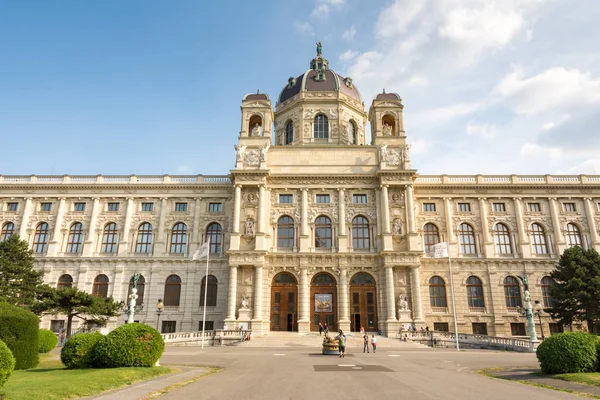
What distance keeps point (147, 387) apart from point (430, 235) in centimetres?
4110

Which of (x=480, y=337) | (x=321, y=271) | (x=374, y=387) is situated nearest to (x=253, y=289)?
(x=321, y=271)

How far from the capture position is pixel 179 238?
1962 inches

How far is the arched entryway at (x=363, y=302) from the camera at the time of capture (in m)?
43.9

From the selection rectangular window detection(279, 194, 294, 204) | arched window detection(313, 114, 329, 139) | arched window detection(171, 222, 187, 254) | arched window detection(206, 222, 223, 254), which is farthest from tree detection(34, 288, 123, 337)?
arched window detection(313, 114, 329, 139)

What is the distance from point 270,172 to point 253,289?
1367 cm

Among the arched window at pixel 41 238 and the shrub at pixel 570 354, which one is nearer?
the shrub at pixel 570 354

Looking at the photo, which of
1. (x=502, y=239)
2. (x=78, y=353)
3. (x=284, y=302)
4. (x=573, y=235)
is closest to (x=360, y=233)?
(x=284, y=302)

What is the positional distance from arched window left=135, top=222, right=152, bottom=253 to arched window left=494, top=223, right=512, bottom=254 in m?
41.4

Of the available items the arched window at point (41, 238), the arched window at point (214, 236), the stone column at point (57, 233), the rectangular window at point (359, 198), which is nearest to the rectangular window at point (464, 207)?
the rectangular window at point (359, 198)

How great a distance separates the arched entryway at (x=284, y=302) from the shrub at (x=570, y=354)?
29.9 meters

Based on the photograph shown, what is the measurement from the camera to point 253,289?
43906 millimetres

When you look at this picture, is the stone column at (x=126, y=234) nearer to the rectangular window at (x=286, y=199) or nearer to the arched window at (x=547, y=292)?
the rectangular window at (x=286, y=199)

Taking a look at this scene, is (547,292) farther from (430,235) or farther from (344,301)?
(344,301)

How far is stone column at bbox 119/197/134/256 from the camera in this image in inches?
→ 1922
